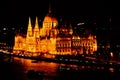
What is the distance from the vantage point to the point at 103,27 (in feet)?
179

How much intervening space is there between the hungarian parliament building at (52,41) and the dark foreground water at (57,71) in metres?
5.78

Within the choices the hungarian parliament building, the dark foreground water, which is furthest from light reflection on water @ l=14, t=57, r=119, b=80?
the hungarian parliament building

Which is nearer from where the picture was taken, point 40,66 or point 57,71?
point 57,71

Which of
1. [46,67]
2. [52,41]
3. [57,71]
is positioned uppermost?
[52,41]

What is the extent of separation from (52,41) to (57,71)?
39.6 feet

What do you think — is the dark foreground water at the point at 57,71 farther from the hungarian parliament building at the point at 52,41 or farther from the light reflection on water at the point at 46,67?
the hungarian parliament building at the point at 52,41

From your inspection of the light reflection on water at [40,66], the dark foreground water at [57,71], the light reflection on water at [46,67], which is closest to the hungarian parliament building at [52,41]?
the light reflection on water at [40,66]

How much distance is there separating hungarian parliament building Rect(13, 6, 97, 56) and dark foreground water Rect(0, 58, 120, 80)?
5783 millimetres

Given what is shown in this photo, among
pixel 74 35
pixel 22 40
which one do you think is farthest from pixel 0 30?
pixel 74 35

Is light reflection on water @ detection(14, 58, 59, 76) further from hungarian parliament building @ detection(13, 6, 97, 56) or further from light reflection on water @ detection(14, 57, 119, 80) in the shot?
hungarian parliament building @ detection(13, 6, 97, 56)

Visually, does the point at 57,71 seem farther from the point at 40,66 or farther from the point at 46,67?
the point at 40,66

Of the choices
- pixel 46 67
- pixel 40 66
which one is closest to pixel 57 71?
pixel 46 67

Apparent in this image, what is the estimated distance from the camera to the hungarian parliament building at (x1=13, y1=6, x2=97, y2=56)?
47.5m

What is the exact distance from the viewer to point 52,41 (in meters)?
Answer: 48.1
